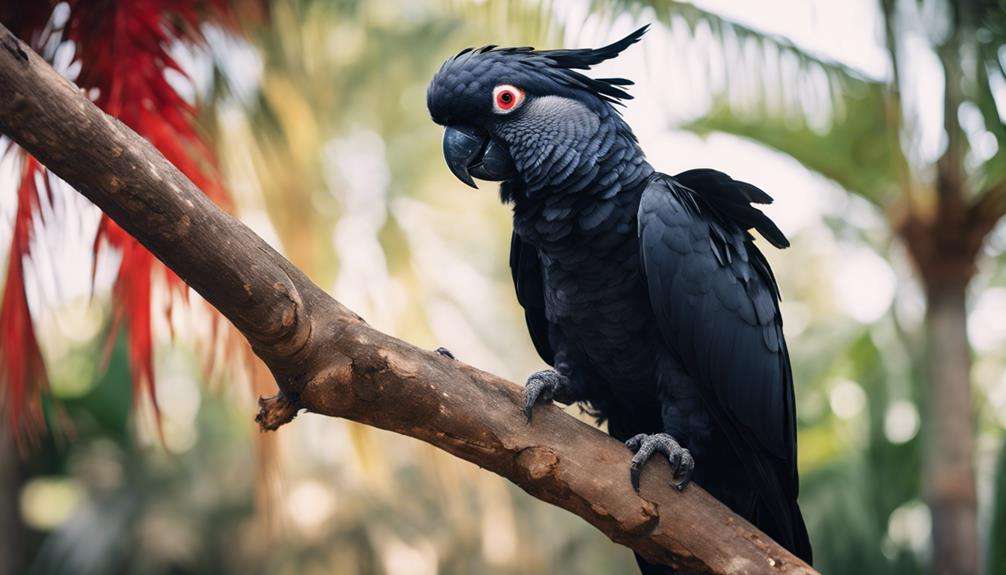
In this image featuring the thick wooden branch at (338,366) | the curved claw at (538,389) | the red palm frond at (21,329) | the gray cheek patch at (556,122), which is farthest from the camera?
the red palm frond at (21,329)

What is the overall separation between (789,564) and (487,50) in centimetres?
237

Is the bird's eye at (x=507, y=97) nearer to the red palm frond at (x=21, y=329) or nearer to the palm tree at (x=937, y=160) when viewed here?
the red palm frond at (x=21, y=329)

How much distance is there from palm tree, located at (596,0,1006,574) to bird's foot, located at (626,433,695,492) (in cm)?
367

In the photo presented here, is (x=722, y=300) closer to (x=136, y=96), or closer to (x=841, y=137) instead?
(x=136, y=96)

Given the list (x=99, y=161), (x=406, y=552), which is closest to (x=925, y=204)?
(x=99, y=161)

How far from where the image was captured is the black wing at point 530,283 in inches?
159

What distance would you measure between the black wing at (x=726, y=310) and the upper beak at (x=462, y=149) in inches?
29.3

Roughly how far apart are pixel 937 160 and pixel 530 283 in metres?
4.29

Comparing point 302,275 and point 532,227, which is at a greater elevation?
point 532,227

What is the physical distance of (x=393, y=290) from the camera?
7902mm

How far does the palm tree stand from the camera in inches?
243

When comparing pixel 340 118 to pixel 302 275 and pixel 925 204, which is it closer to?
pixel 925 204

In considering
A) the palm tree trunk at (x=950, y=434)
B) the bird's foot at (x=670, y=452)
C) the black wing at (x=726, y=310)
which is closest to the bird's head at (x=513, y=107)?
the black wing at (x=726, y=310)

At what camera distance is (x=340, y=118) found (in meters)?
Answer: 11.8
